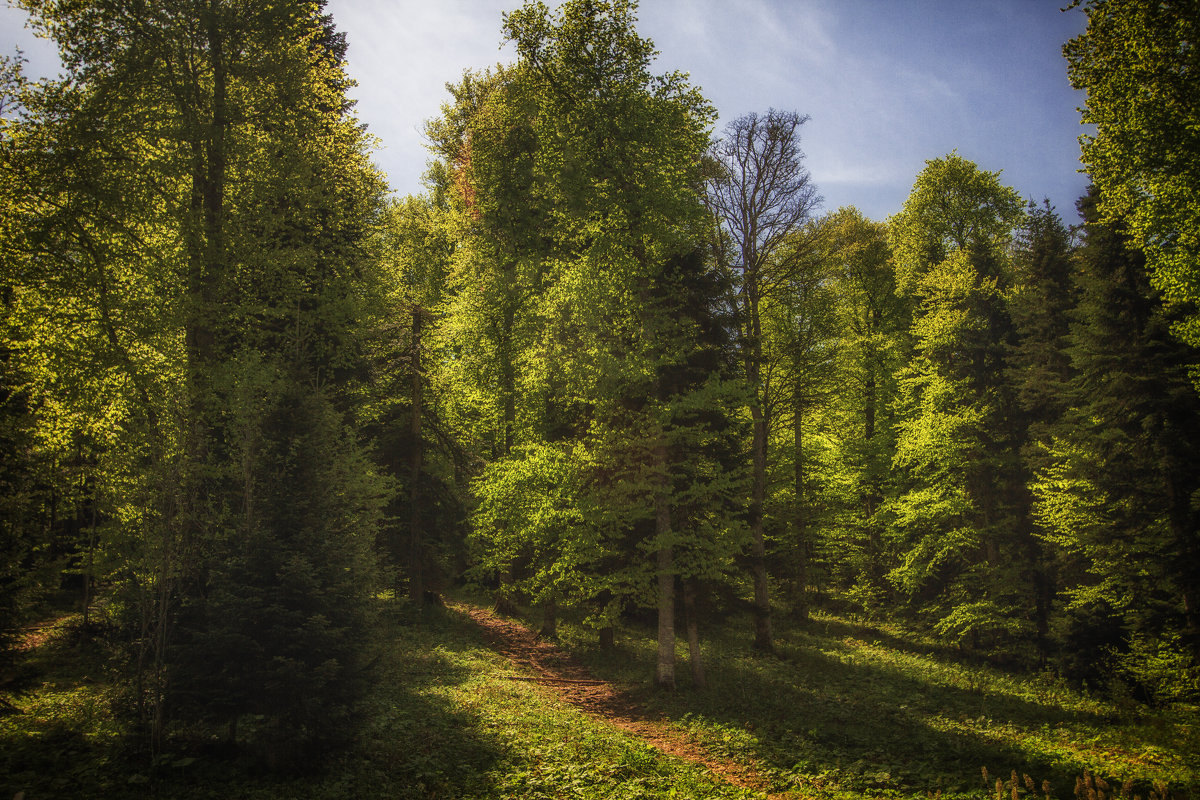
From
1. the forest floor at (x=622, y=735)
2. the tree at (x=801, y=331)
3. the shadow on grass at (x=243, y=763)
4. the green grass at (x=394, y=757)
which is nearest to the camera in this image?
the shadow on grass at (x=243, y=763)

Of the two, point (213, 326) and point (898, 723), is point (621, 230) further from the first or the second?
point (898, 723)

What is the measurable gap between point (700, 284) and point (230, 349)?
13.0m

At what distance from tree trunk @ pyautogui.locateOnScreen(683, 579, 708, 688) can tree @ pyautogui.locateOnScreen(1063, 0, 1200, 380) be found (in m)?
12.9

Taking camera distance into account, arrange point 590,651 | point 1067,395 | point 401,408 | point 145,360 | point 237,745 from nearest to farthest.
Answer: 1. point 237,745
2. point 145,360
3. point 1067,395
4. point 590,651
5. point 401,408

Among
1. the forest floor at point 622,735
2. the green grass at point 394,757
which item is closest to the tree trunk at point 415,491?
the forest floor at point 622,735

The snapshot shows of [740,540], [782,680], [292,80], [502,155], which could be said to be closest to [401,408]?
[502,155]

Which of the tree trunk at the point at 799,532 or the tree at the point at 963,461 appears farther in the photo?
the tree trunk at the point at 799,532

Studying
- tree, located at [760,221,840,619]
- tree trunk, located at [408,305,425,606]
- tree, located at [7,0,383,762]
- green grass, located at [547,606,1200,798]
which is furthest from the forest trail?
tree, located at [760,221,840,619]

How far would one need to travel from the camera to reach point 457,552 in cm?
2244

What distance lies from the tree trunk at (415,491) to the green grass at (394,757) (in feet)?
24.7

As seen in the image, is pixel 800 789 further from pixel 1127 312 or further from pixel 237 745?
pixel 1127 312

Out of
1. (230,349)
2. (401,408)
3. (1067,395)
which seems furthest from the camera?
(401,408)

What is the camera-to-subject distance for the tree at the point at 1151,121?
41.1 feet

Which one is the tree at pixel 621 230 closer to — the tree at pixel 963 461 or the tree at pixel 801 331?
the tree at pixel 801 331
